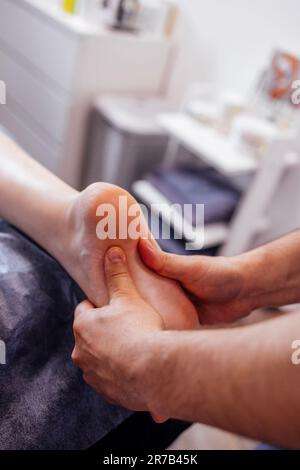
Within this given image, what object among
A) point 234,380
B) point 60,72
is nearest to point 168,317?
point 234,380

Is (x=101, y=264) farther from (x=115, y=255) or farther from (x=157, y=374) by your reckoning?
(x=157, y=374)

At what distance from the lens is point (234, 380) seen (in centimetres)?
47

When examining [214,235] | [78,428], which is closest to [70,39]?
[214,235]

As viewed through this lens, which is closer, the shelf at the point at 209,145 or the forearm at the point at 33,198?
the forearm at the point at 33,198

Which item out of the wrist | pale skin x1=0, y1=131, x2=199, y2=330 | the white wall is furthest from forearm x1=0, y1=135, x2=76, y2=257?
the white wall

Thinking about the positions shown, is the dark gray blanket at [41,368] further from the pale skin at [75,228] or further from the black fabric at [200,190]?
the black fabric at [200,190]

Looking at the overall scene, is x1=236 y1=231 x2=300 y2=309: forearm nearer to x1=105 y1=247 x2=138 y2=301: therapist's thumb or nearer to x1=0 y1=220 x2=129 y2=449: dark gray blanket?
x1=105 y1=247 x2=138 y2=301: therapist's thumb

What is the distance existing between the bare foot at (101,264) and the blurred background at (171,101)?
72 cm

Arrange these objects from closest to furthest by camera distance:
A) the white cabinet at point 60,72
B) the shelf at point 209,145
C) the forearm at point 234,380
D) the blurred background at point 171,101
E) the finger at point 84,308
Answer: the forearm at point 234,380, the finger at point 84,308, the shelf at point 209,145, the blurred background at point 171,101, the white cabinet at point 60,72

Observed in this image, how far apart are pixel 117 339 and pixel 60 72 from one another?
57.1 inches

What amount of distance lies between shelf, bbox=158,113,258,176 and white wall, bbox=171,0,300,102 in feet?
1.13

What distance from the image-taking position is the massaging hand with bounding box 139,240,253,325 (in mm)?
748

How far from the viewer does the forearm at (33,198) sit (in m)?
0.78

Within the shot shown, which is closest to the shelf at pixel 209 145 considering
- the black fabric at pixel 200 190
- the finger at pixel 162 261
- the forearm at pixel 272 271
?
the black fabric at pixel 200 190
